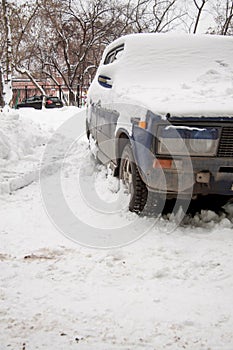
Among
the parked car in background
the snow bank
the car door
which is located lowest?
the parked car in background

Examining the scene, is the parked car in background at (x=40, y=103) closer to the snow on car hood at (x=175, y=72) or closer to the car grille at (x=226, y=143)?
the snow on car hood at (x=175, y=72)

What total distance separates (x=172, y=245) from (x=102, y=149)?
225 centimetres

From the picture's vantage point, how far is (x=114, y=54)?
5.29 m

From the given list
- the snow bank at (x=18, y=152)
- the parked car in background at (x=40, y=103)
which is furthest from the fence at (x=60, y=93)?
the snow bank at (x=18, y=152)

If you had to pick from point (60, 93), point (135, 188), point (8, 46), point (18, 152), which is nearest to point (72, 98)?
point (60, 93)

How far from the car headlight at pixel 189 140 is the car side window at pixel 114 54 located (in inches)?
91.0

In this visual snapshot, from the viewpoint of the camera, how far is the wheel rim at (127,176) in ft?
12.0

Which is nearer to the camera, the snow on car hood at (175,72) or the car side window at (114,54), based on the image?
the snow on car hood at (175,72)

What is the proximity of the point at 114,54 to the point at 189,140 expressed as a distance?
2898 millimetres

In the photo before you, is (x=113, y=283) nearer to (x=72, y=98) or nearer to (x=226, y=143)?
(x=226, y=143)

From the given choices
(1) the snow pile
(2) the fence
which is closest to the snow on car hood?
(1) the snow pile

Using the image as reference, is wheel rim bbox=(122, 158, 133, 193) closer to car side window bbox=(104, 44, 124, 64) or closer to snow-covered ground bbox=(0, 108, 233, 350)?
snow-covered ground bbox=(0, 108, 233, 350)

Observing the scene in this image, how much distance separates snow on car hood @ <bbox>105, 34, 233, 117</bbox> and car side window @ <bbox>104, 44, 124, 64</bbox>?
0.49 feet

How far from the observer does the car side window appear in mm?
4911
